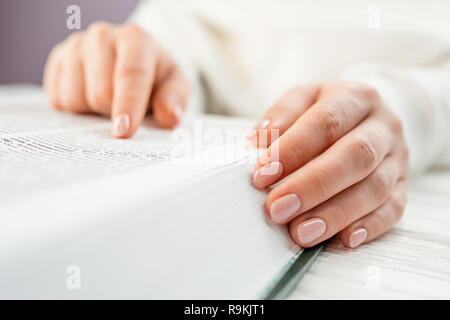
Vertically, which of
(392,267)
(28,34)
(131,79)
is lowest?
(392,267)

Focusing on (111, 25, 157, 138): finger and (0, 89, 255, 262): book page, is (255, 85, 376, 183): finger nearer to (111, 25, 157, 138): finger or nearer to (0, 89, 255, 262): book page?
(0, 89, 255, 262): book page

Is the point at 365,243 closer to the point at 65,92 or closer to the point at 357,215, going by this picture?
the point at 357,215

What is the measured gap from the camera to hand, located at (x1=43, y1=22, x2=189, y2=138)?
1.32 ft

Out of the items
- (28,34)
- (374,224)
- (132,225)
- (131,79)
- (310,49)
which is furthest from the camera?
(28,34)

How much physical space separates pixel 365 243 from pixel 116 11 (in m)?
1.22

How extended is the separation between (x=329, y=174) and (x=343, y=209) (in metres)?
0.03

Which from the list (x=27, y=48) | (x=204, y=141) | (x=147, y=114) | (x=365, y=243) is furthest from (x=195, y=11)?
(x=27, y=48)

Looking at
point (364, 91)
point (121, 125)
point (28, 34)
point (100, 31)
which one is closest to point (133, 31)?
point (100, 31)

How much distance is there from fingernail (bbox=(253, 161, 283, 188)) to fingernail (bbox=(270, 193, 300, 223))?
0.05 feet

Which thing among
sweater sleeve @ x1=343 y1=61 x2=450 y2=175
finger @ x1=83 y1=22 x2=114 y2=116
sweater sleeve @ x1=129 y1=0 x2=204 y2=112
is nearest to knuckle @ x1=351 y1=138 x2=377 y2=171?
sweater sleeve @ x1=343 y1=61 x2=450 y2=175

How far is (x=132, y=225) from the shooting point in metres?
0.17

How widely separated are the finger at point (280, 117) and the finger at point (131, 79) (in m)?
0.11

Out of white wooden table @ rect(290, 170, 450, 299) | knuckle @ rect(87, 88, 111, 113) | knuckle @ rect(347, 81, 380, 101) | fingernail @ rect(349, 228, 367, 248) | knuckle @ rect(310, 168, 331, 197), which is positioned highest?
knuckle @ rect(347, 81, 380, 101)

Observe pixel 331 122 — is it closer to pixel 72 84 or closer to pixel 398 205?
pixel 398 205
